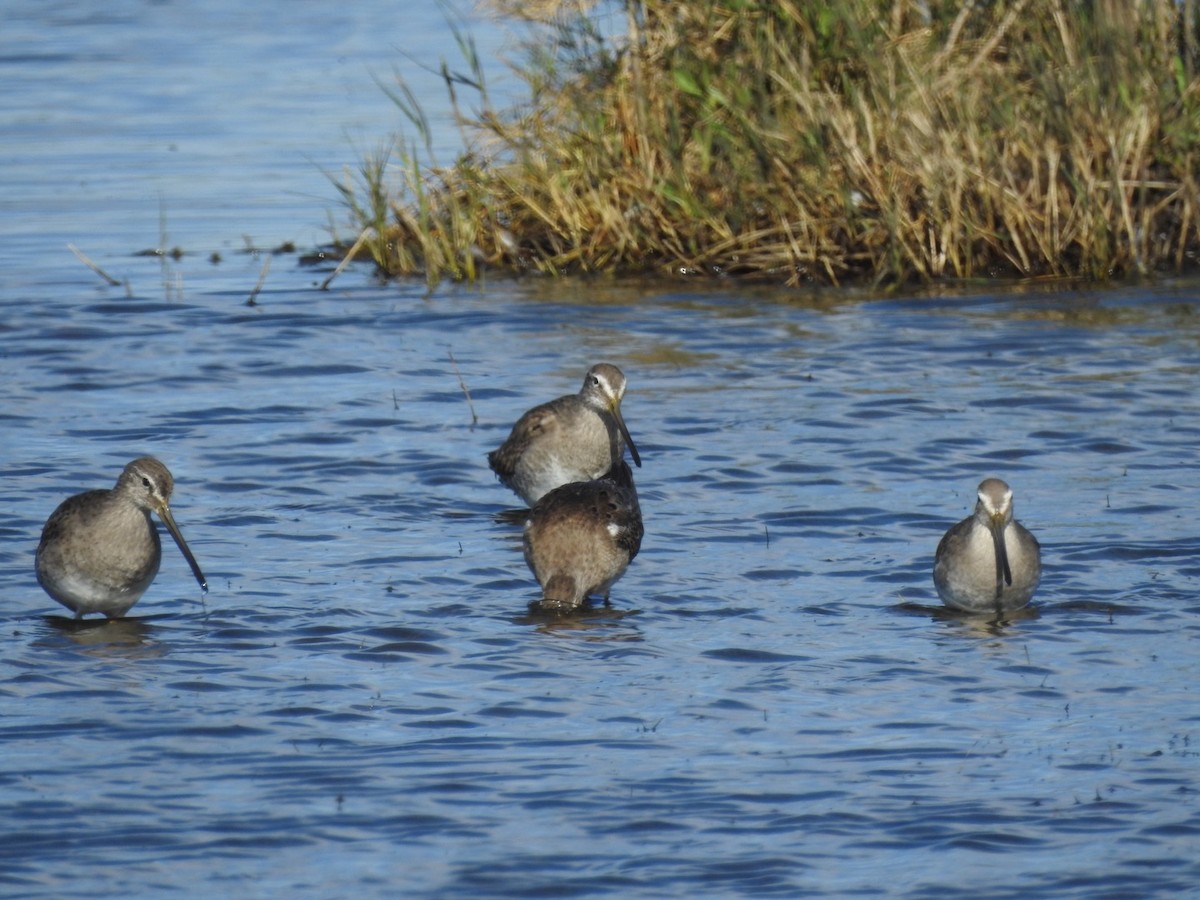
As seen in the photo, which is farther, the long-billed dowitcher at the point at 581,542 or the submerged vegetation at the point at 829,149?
the submerged vegetation at the point at 829,149

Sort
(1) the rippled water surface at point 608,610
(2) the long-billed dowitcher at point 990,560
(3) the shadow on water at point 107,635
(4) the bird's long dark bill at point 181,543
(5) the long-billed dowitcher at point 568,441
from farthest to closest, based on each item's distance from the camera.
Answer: (5) the long-billed dowitcher at point 568,441 → (4) the bird's long dark bill at point 181,543 → (2) the long-billed dowitcher at point 990,560 → (3) the shadow on water at point 107,635 → (1) the rippled water surface at point 608,610

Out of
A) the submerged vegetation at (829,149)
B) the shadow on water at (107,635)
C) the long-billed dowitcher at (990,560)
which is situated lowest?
the shadow on water at (107,635)

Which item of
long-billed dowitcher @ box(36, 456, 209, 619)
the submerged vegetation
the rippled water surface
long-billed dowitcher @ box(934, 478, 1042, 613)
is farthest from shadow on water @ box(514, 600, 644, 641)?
the submerged vegetation

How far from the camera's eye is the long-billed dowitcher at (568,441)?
10273 millimetres

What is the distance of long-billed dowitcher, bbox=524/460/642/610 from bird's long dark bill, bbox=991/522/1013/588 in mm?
1505

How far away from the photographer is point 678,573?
9320 mm

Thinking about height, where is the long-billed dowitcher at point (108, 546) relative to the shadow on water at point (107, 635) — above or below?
above

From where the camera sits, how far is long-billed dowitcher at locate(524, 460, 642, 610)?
8.70 meters

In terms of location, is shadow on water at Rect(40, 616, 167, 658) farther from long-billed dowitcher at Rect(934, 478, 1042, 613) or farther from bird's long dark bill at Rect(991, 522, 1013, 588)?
bird's long dark bill at Rect(991, 522, 1013, 588)

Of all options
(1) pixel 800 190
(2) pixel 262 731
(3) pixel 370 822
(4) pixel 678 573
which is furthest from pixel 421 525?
(1) pixel 800 190

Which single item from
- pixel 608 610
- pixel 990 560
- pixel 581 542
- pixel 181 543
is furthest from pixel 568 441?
pixel 990 560

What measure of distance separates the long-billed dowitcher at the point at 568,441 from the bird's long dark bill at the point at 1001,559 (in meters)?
2.34

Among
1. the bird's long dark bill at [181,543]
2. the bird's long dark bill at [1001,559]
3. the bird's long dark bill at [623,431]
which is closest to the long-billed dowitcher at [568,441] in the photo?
the bird's long dark bill at [623,431]

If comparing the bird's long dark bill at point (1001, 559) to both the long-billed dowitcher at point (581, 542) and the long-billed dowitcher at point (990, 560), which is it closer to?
the long-billed dowitcher at point (990, 560)
